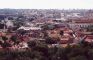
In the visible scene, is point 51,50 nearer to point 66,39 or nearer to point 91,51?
point 91,51

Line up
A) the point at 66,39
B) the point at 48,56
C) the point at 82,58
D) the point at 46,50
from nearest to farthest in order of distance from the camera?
the point at 82,58
the point at 48,56
the point at 46,50
the point at 66,39

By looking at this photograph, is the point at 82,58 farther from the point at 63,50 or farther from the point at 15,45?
the point at 15,45

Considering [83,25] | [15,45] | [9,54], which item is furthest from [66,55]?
[83,25]

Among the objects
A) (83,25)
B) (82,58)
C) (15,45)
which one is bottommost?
(83,25)

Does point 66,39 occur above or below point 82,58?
below

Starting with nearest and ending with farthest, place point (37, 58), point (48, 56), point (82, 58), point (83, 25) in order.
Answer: point (82, 58) → point (37, 58) → point (48, 56) → point (83, 25)

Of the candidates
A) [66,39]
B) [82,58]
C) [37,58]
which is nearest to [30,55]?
[37,58]

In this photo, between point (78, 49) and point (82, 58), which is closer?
point (82, 58)

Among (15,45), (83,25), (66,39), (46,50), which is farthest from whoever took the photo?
(83,25)

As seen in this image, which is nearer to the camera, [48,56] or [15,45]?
[48,56]
